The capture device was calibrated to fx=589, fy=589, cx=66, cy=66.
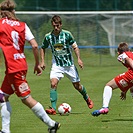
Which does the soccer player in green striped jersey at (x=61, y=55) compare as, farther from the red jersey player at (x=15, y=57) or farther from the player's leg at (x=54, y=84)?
the red jersey player at (x=15, y=57)

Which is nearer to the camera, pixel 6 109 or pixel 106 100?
pixel 6 109

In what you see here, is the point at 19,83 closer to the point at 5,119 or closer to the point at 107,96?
the point at 5,119

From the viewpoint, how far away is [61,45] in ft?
37.7

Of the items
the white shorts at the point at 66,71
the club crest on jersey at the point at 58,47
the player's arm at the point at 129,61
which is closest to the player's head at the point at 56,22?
the club crest on jersey at the point at 58,47

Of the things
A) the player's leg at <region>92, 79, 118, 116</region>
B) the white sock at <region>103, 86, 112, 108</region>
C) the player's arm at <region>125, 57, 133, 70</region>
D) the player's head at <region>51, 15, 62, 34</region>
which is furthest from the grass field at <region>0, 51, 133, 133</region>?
the player's head at <region>51, 15, 62, 34</region>

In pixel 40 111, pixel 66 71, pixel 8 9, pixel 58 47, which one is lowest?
pixel 66 71

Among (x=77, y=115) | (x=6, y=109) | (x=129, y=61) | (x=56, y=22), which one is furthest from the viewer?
(x=56, y=22)

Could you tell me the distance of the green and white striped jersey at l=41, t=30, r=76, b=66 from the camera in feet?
37.5

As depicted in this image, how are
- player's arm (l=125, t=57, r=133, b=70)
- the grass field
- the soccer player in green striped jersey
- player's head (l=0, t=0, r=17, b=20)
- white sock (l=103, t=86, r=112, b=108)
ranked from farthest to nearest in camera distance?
the soccer player in green striped jersey → white sock (l=103, t=86, r=112, b=108) → player's arm (l=125, t=57, r=133, b=70) → the grass field → player's head (l=0, t=0, r=17, b=20)

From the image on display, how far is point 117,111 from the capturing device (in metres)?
11.3

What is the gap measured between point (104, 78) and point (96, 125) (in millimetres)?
10038

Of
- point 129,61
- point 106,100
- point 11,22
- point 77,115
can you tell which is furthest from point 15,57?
point 77,115

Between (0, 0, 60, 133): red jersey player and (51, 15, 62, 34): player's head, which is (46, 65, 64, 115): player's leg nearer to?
(51, 15, 62, 34): player's head

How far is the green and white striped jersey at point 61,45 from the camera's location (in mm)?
11430
